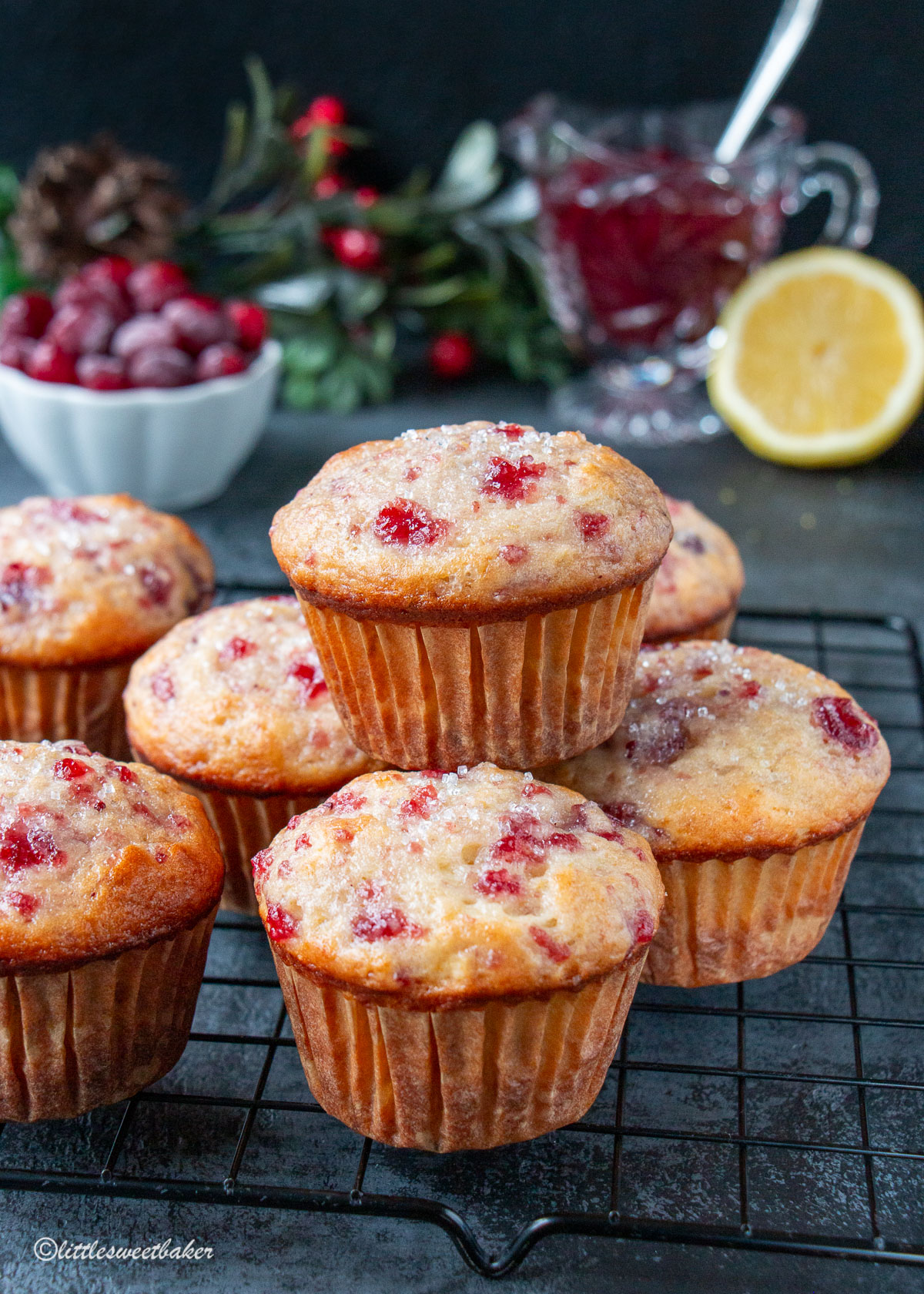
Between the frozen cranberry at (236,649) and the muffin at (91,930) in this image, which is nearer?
the muffin at (91,930)

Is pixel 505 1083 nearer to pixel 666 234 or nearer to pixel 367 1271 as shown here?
pixel 367 1271

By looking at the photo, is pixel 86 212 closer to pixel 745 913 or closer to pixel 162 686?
pixel 162 686

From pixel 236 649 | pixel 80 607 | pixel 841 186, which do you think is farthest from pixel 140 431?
pixel 841 186

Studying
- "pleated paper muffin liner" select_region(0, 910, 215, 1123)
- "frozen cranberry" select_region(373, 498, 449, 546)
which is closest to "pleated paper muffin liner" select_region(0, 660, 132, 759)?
A: "pleated paper muffin liner" select_region(0, 910, 215, 1123)

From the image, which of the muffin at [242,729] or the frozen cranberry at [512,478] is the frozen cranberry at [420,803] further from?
the frozen cranberry at [512,478]

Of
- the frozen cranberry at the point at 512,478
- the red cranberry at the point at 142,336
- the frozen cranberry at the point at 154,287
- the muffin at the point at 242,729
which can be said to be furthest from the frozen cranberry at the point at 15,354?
the frozen cranberry at the point at 512,478

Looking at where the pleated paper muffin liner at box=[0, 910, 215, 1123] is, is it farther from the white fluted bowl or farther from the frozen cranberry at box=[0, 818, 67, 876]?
the white fluted bowl
